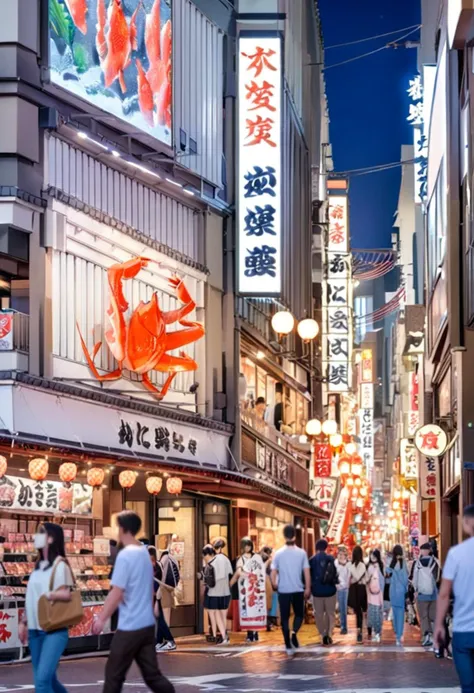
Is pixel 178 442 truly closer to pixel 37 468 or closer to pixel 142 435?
pixel 142 435

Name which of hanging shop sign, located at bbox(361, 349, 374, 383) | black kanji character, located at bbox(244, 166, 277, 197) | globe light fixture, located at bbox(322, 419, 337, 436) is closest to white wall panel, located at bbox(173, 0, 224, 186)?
black kanji character, located at bbox(244, 166, 277, 197)

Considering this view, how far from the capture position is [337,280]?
59.0m

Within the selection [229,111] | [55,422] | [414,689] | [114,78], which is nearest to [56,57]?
[114,78]

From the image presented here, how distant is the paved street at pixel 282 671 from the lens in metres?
17.3

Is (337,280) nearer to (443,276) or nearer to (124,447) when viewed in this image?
(443,276)

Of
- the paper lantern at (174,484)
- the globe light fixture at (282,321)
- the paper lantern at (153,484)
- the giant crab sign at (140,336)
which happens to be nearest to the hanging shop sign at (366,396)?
the globe light fixture at (282,321)

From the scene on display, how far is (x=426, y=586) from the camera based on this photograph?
25234 millimetres

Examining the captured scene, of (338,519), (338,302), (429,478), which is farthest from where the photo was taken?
(338,519)

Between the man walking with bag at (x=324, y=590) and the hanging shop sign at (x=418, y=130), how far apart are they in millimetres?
24516

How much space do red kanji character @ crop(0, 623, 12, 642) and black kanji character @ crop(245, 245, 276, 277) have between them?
1549 cm

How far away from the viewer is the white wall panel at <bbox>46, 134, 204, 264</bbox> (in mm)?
27602

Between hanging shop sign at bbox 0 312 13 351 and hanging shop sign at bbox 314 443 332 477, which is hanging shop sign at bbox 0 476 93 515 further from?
hanging shop sign at bbox 314 443 332 477

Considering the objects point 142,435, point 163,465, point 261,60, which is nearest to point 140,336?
point 142,435

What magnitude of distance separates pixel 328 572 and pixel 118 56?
11.6m
